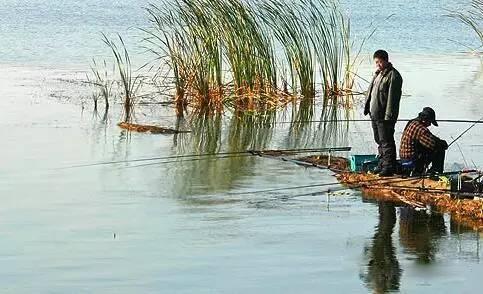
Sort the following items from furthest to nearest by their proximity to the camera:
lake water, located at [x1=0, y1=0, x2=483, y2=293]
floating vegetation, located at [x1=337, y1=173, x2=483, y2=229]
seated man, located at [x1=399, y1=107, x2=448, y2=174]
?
seated man, located at [x1=399, y1=107, x2=448, y2=174]
floating vegetation, located at [x1=337, y1=173, x2=483, y2=229]
lake water, located at [x1=0, y1=0, x2=483, y2=293]

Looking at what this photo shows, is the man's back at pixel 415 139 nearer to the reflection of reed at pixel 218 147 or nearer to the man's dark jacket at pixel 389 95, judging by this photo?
the man's dark jacket at pixel 389 95

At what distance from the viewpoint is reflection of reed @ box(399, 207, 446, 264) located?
9250 millimetres

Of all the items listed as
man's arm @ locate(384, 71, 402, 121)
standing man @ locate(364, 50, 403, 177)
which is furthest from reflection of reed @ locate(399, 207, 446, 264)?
man's arm @ locate(384, 71, 402, 121)

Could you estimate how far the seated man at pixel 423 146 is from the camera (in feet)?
38.7

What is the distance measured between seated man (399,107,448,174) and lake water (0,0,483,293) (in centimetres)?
83

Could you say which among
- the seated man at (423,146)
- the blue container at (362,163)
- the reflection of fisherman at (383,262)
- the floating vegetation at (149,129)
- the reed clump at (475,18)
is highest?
the reed clump at (475,18)

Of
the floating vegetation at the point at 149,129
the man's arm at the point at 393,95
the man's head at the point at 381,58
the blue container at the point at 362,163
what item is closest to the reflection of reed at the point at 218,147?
the floating vegetation at the point at 149,129

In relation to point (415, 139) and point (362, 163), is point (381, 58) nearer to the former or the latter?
point (415, 139)

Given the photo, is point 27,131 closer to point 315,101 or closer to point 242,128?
point 242,128

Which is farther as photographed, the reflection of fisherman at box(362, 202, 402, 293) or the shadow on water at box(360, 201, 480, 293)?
the shadow on water at box(360, 201, 480, 293)

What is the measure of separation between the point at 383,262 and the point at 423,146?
3122 millimetres

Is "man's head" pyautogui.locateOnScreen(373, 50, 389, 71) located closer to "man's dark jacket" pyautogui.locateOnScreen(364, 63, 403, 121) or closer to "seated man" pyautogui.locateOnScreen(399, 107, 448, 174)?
"man's dark jacket" pyautogui.locateOnScreen(364, 63, 403, 121)

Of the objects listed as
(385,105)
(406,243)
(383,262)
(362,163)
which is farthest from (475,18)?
(383,262)

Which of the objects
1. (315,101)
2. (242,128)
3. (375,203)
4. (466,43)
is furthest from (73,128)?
(466,43)
